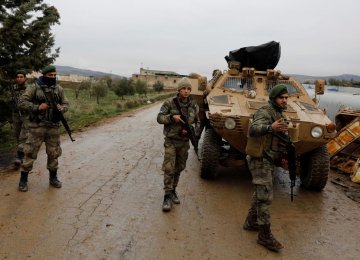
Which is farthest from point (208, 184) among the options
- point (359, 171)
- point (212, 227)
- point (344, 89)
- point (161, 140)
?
point (344, 89)

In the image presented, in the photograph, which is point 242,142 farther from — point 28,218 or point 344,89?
point 344,89

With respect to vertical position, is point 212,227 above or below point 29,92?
below

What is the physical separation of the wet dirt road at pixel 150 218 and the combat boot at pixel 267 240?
7cm

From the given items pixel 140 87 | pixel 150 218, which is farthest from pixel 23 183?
pixel 140 87

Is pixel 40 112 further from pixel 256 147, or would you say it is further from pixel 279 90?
pixel 279 90

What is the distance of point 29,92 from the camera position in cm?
539

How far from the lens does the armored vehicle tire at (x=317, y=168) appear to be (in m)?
6.02

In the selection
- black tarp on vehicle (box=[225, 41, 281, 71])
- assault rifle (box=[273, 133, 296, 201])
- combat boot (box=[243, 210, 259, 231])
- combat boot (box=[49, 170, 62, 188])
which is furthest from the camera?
black tarp on vehicle (box=[225, 41, 281, 71])

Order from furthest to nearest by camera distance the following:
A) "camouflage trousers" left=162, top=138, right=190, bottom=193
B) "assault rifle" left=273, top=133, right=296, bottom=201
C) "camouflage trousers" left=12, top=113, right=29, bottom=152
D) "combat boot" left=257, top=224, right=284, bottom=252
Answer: "camouflage trousers" left=12, top=113, right=29, bottom=152 < "camouflage trousers" left=162, top=138, right=190, bottom=193 < "assault rifle" left=273, top=133, right=296, bottom=201 < "combat boot" left=257, top=224, right=284, bottom=252

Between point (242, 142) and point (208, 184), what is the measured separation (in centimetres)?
93

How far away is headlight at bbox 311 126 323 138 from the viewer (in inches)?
223

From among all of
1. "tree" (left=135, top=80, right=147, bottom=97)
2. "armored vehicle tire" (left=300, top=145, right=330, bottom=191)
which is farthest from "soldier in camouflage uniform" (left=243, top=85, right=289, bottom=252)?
"tree" (left=135, top=80, right=147, bottom=97)

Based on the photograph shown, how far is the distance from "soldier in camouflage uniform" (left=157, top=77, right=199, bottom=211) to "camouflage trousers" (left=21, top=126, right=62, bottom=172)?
1.62 metres

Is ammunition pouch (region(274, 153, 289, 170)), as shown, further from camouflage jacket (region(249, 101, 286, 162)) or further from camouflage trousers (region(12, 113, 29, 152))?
camouflage trousers (region(12, 113, 29, 152))
